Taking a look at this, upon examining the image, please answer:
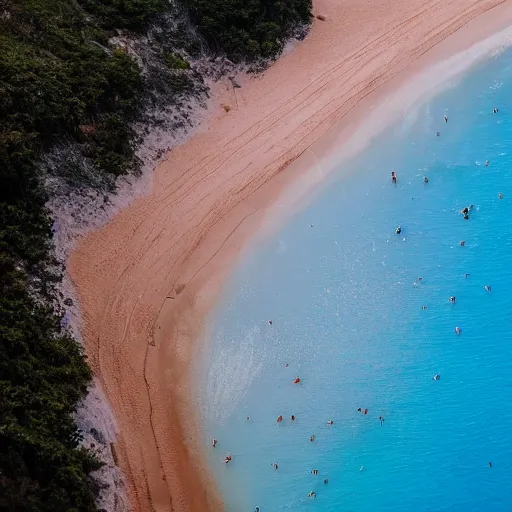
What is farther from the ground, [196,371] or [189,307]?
[189,307]

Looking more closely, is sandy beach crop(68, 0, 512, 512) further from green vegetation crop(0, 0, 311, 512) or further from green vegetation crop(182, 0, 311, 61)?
green vegetation crop(0, 0, 311, 512)

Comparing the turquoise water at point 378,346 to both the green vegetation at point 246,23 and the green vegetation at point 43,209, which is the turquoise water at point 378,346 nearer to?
the green vegetation at point 43,209

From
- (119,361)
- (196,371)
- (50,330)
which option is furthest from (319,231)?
(50,330)

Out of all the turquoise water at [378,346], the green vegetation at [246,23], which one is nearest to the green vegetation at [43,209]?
the green vegetation at [246,23]

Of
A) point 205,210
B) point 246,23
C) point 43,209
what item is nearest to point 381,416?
point 205,210

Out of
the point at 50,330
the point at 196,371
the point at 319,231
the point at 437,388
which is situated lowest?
the point at 437,388

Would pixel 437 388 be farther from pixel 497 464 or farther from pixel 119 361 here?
pixel 119 361

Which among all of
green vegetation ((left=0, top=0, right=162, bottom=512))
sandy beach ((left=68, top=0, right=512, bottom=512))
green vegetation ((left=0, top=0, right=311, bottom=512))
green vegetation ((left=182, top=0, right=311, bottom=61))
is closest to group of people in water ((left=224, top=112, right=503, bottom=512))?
sandy beach ((left=68, top=0, right=512, bottom=512))

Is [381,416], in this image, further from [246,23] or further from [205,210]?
[246,23]
